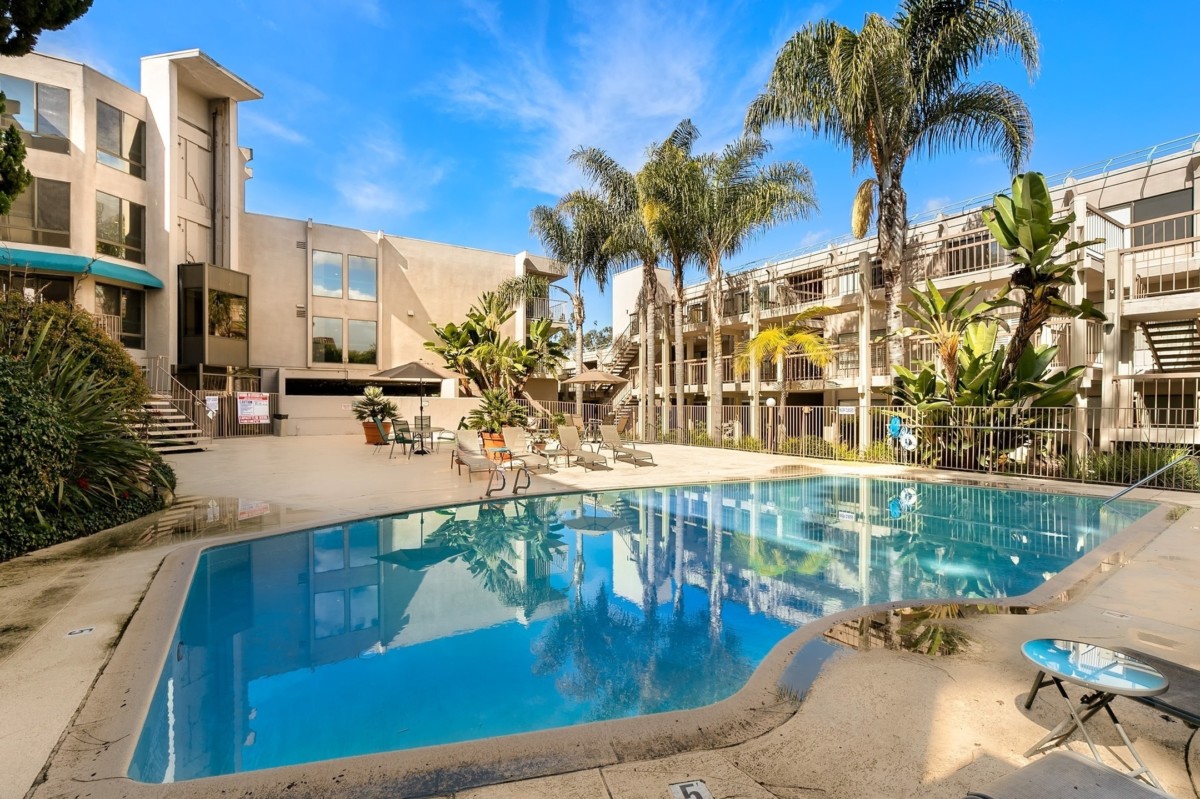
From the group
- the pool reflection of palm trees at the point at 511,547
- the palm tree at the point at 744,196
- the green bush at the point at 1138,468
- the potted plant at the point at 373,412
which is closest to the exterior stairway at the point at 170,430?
the potted plant at the point at 373,412

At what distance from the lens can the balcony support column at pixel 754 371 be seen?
66.9 ft

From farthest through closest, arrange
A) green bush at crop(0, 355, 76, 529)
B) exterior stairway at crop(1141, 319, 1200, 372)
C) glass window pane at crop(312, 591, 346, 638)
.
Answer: exterior stairway at crop(1141, 319, 1200, 372) < green bush at crop(0, 355, 76, 529) < glass window pane at crop(312, 591, 346, 638)

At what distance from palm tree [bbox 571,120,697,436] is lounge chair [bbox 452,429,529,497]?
951 cm

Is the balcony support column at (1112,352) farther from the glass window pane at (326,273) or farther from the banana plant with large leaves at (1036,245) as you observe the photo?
the glass window pane at (326,273)

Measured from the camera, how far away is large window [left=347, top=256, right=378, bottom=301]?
28.0 m

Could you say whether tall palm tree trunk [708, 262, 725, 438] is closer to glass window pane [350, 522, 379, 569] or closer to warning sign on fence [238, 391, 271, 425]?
glass window pane [350, 522, 379, 569]

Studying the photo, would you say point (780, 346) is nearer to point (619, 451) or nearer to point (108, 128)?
point (619, 451)

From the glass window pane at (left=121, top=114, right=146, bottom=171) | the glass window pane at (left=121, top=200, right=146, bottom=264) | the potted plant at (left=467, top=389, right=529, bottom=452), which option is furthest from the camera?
the glass window pane at (left=121, top=114, right=146, bottom=171)

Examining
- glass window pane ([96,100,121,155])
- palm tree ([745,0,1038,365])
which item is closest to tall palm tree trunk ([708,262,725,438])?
palm tree ([745,0,1038,365])

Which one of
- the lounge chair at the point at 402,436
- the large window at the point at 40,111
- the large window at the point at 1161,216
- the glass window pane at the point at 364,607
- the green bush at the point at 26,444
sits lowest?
the glass window pane at the point at 364,607

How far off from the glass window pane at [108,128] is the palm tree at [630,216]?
54.4 ft

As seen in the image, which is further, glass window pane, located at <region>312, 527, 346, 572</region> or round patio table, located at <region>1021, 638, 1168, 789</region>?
glass window pane, located at <region>312, 527, 346, 572</region>

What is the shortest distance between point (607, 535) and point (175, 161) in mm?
24657

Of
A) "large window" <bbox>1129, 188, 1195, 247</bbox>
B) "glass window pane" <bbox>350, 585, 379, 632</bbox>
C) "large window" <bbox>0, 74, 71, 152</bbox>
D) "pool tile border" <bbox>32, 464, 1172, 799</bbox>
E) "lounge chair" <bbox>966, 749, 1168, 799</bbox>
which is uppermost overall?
"large window" <bbox>0, 74, 71, 152</bbox>
